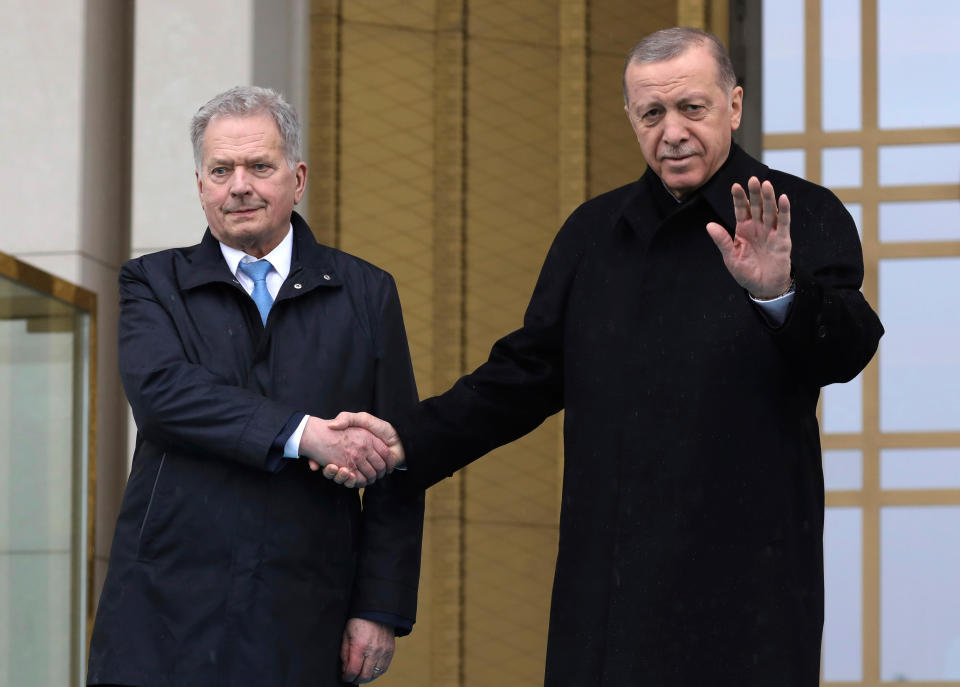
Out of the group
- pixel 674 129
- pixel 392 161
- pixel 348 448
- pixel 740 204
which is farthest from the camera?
pixel 392 161

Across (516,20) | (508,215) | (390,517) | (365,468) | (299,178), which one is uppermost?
(516,20)

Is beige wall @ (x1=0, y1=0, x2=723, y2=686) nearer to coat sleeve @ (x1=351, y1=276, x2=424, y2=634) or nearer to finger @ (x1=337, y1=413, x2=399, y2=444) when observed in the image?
coat sleeve @ (x1=351, y1=276, x2=424, y2=634)

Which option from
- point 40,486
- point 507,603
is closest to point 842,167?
point 507,603

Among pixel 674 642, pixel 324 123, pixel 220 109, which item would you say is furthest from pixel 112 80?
pixel 674 642

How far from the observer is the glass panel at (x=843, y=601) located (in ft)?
22.2

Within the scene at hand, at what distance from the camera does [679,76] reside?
11.8 feet

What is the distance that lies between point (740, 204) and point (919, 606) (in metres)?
3.98

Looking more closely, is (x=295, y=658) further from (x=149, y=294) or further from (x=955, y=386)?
(x=955, y=386)

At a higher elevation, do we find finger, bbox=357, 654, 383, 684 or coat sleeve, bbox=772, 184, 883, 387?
coat sleeve, bbox=772, 184, 883, 387

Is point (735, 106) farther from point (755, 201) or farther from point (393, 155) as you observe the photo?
point (393, 155)

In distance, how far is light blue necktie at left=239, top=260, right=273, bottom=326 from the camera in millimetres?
3912

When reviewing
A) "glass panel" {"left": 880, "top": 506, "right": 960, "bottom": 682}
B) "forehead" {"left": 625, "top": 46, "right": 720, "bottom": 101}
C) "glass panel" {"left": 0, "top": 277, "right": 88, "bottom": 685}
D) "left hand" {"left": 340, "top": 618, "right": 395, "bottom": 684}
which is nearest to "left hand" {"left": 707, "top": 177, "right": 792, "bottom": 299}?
"forehead" {"left": 625, "top": 46, "right": 720, "bottom": 101}

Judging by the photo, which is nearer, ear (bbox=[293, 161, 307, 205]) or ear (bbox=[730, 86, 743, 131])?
ear (bbox=[730, 86, 743, 131])

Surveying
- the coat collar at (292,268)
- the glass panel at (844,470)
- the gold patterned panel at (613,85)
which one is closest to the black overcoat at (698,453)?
the coat collar at (292,268)
